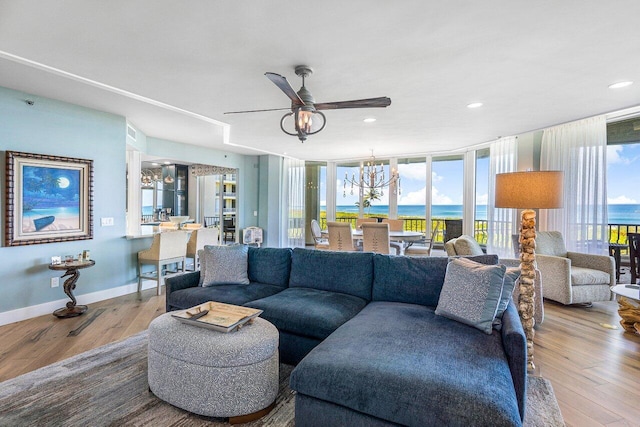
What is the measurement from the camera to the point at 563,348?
9.31 ft

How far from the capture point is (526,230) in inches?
104

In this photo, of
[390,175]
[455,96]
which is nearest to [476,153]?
[390,175]

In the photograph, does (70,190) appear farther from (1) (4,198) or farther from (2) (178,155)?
(2) (178,155)

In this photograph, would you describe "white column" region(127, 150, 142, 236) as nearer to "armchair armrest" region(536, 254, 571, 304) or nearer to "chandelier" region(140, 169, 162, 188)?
"chandelier" region(140, 169, 162, 188)

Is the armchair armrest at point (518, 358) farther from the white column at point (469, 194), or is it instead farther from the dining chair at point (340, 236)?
the white column at point (469, 194)

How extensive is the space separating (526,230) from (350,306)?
1592 millimetres

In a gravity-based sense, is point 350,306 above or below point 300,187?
below

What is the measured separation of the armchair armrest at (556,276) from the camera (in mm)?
3844

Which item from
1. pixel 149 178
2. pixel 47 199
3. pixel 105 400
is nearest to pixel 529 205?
pixel 105 400

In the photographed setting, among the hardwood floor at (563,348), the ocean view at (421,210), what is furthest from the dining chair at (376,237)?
the ocean view at (421,210)

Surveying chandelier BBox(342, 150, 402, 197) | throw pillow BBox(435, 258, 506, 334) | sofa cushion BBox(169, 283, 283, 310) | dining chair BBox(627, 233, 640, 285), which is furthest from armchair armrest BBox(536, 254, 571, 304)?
sofa cushion BBox(169, 283, 283, 310)

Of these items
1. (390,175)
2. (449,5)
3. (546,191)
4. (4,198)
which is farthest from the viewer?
(390,175)

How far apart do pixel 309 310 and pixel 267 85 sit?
7.47ft

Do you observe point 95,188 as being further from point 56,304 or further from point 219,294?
point 219,294
